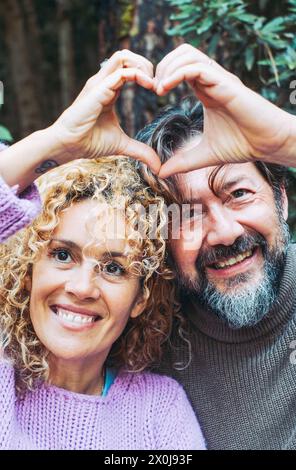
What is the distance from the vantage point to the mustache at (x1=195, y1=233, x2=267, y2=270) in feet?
8.07

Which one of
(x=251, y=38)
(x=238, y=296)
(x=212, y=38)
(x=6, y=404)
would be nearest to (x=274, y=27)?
(x=251, y=38)

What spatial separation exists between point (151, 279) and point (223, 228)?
31cm

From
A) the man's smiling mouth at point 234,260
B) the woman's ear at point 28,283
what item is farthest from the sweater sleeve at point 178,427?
the woman's ear at point 28,283

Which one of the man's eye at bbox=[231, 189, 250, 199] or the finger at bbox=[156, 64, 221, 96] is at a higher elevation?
the finger at bbox=[156, 64, 221, 96]

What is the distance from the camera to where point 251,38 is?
321cm

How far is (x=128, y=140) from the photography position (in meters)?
2.22

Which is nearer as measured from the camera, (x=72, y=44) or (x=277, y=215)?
(x=277, y=215)

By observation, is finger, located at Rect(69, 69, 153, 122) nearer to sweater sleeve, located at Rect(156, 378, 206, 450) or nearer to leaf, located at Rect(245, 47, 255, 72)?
sweater sleeve, located at Rect(156, 378, 206, 450)

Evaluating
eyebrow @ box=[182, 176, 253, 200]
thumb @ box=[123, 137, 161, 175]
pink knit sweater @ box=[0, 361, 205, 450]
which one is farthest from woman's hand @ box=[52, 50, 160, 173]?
pink knit sweater @ box=[0, 361, 205, 450]

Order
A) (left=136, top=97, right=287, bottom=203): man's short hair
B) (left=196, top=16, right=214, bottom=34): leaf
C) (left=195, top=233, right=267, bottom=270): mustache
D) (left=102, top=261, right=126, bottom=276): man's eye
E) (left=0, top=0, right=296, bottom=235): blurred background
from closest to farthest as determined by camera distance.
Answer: (left=102, top=261, right=126, bottom=276): man's eye
(left=195, top=233, right=267, bottom=270): mustache
(left=136, top=97, right=287, bottom=203): man's short hair
(left=196, top=16, right=214, bottom=34): leaf
(left=0, top=0, right=296, bottom=235): blurred background

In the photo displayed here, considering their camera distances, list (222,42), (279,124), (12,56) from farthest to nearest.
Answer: (12,56), (222,42), (279,124)
